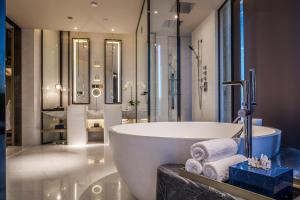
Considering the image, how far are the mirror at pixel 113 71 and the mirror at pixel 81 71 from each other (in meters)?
0.50

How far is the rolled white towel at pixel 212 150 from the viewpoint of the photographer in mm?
1151

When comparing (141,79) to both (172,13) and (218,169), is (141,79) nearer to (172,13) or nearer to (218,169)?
(172,13)

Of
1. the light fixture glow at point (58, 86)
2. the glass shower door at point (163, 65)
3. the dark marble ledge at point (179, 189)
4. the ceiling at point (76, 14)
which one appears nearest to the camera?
the dark marble ledge at point (179, 189)

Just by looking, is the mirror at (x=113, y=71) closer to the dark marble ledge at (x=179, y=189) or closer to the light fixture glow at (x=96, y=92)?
the light fixture glow at (x=96, y=92)

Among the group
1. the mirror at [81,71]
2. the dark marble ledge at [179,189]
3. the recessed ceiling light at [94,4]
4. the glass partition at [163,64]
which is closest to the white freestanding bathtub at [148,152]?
the dark marble ledge at [179,189]

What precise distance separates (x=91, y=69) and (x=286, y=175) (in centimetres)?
566

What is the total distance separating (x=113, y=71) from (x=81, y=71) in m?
0.84

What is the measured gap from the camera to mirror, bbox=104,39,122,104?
610 cm

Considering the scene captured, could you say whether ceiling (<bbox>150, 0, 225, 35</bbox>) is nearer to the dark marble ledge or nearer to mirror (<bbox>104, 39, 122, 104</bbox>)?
mirror (<bbox>104, 39, 122, 104</bbox>)

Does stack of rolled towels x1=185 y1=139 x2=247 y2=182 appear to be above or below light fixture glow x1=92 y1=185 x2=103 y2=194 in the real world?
above

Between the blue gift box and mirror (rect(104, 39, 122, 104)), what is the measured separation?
5.25 meters

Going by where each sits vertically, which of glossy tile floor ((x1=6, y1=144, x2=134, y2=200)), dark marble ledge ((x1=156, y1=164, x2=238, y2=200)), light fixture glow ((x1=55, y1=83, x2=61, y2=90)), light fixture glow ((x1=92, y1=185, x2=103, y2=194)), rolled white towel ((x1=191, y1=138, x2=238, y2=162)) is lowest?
glossy tile floor ((x1=6, y1=144, x2=134, y2=200))

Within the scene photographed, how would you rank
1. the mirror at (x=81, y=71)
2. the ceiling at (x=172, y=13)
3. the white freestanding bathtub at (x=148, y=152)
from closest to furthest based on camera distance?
1. the white freestanding bathtub at (x=148, y=152)
2. the ceiling at (x=172, y=13)
3. the mirror at (x=81, y=71)

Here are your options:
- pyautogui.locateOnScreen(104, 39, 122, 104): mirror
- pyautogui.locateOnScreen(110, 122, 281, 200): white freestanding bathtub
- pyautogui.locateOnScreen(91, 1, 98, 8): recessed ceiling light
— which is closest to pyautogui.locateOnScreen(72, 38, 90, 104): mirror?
pyautogui.locateOnScreen(104, 39, 122, 104): mirror
